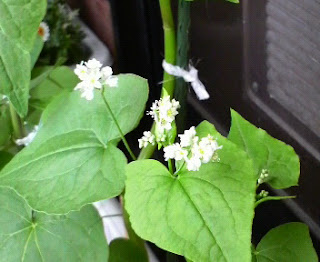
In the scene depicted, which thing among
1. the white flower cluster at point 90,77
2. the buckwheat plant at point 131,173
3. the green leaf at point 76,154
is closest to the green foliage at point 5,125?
the buckwheat plant at point 131,173

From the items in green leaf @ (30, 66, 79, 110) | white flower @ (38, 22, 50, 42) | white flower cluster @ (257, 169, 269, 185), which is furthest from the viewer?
white flower @ (38, 22, 50, 42)

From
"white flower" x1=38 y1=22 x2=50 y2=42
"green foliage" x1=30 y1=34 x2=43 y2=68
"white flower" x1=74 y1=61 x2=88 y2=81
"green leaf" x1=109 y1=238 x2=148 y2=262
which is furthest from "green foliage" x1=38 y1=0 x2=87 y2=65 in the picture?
"white flower" x1=74 y1=61 x2=88 y2=81

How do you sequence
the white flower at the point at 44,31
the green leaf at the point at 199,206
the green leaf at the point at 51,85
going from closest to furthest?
1. the green leaf at the point at 199,206
2. the green leaf at the point at 51,85
3. the white flower at the point at 44,31

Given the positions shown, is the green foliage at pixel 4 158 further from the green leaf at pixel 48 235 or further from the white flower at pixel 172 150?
the white flower at pixel 172 150

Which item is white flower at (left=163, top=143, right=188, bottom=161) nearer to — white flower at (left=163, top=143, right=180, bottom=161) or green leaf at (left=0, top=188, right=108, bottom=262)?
white flower at (left=163, top=143, right=180, bottom=161)

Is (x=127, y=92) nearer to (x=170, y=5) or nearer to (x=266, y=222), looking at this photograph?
(x=170, y=5)

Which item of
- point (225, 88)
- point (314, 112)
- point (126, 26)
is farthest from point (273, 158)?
point (126, 26)

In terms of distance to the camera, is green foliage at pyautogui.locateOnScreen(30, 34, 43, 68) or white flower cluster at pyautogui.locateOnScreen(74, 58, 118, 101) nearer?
white flower cluster at pyautogui.locateOnScreen(74, 58, 118, 101)
